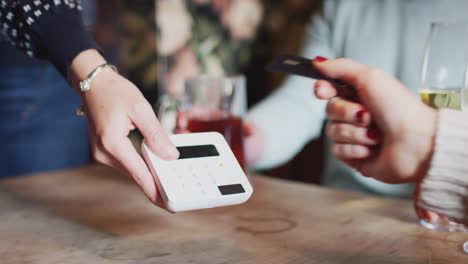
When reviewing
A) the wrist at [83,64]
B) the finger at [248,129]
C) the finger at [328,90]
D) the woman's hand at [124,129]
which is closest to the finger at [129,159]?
the woman's hand at [124,129]

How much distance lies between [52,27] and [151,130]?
28cm

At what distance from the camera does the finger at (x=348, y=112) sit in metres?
0.54

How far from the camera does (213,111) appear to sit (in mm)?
886

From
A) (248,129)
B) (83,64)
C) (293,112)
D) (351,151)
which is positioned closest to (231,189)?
(351,151)

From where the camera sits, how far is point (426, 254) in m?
0.56

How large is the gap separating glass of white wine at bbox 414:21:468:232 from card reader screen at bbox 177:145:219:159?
30 centimetres

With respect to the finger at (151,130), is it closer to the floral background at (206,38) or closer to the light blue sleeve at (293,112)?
the light blue sleeve at (293,112)

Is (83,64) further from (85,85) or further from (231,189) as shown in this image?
(231,189)

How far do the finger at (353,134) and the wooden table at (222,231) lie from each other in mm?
133

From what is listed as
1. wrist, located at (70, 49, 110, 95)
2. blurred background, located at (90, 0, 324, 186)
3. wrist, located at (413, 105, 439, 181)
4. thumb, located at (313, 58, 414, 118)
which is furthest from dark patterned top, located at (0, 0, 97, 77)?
blurred background, located at (90, 0, 324, 186)

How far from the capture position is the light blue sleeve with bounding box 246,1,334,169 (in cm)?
116

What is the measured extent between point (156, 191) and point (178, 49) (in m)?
1.93

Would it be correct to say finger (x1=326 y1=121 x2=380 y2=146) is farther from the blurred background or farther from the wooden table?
the blurred background

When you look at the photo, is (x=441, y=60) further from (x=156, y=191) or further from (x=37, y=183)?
(x=37, y=183)
